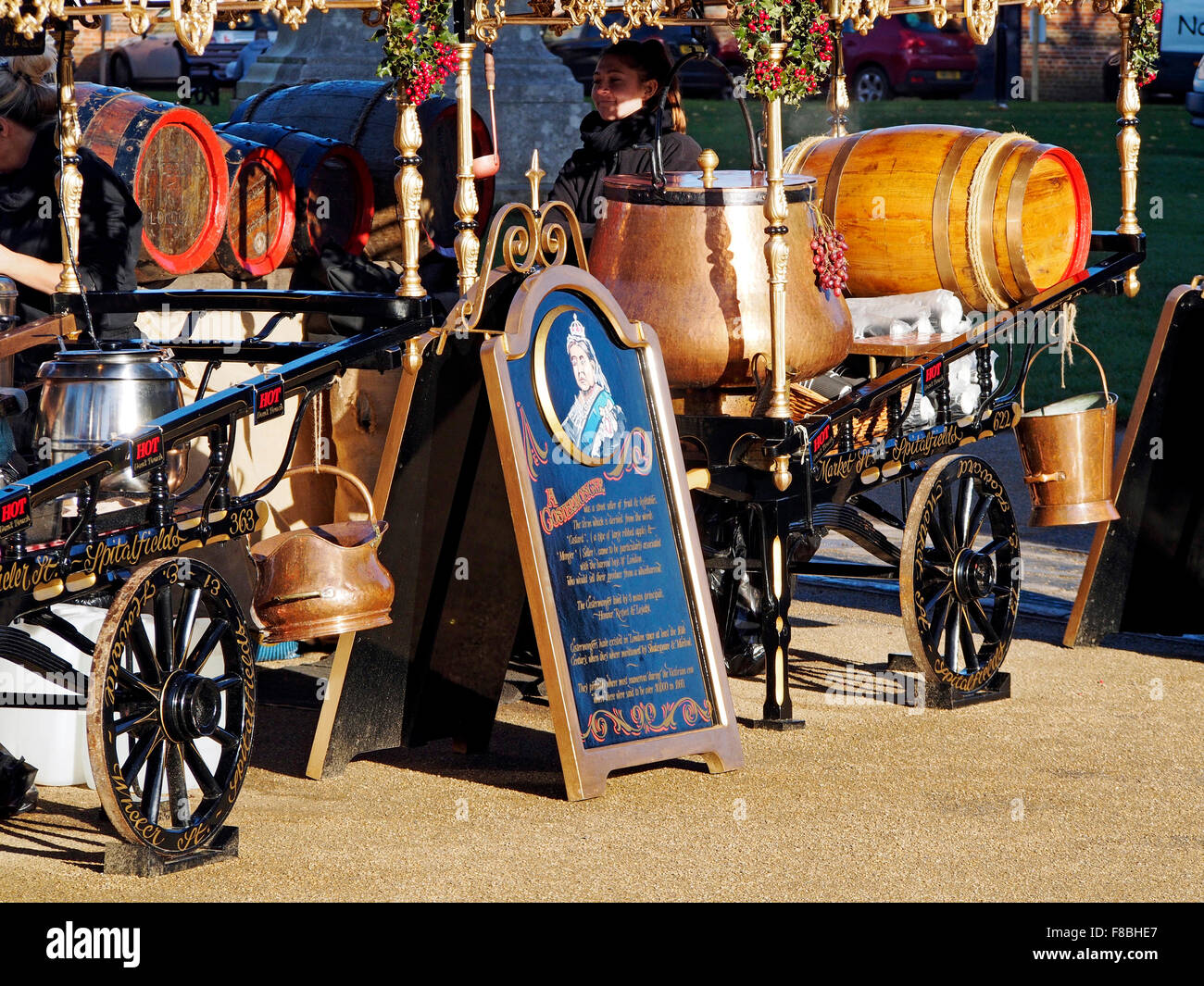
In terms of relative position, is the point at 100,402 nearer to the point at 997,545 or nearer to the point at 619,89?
the point at 619,89

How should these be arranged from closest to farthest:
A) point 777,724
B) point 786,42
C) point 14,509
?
1. point 14,509
2. point 786,42
3. point 777,724

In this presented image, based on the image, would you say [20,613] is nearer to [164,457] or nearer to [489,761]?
[164,457]

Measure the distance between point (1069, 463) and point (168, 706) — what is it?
140 inches

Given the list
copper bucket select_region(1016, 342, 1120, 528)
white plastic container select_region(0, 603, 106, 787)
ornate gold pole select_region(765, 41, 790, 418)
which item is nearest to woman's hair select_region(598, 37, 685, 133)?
ornate gold pole select_region(765, 41, 790, 418)

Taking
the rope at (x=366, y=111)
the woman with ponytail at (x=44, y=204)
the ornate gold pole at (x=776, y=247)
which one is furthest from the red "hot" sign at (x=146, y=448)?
the rope at (x=366, y=111)

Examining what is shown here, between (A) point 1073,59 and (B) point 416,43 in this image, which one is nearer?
(B) point 416,43

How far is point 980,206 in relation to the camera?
694cm

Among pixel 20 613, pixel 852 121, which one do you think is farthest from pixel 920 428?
pixel 852 121

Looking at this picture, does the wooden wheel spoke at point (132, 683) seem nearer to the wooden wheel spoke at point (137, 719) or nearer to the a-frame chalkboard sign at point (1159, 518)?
the wooden wheel spoke at point (137, 719)

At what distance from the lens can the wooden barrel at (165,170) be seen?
661cm

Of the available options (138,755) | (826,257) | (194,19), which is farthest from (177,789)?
(826,257)

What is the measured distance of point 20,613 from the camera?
423cm

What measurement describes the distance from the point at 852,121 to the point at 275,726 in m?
18.0

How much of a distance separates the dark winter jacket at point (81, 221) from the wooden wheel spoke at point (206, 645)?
1864 millimetres
